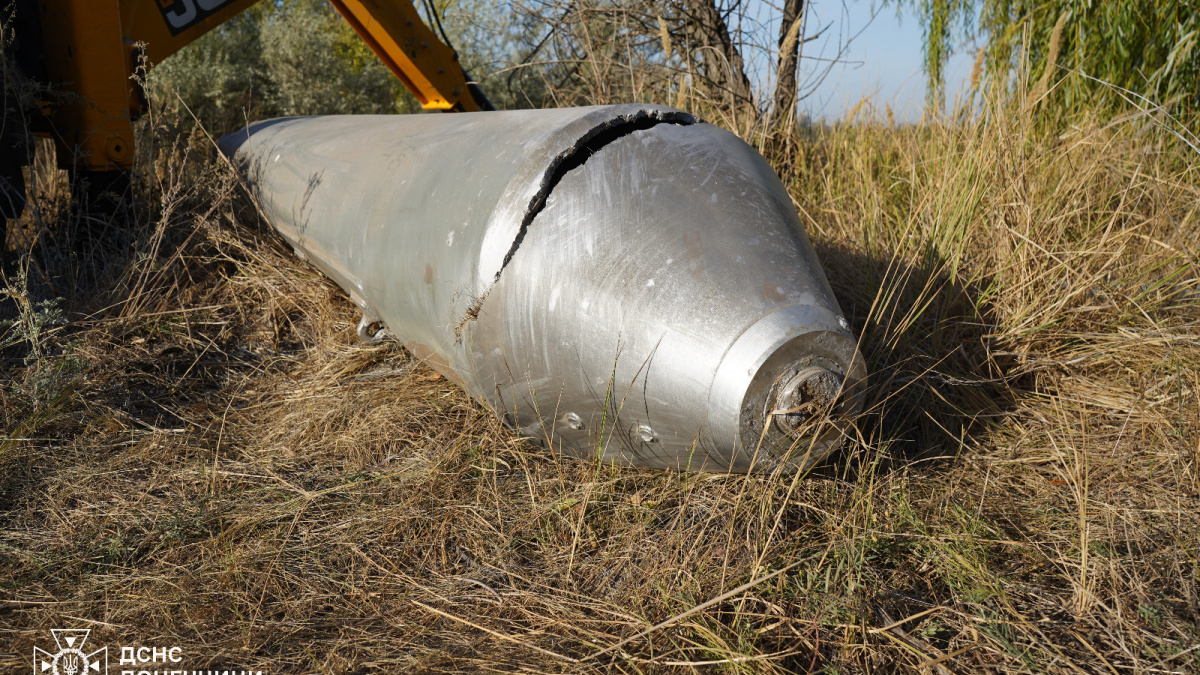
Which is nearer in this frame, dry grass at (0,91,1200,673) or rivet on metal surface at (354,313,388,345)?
dry grass at (0,91,1200,673)

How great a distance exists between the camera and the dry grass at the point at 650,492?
1653mm

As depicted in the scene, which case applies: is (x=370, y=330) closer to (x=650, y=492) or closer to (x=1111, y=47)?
→ (x=650, y=492)

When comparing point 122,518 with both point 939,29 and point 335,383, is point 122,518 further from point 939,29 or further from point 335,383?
point 939,29

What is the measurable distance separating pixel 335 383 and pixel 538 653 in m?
1.75

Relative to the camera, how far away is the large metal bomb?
1668 mm

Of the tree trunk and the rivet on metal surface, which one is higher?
the tree trunk

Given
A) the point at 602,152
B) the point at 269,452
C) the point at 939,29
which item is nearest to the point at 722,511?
the point at 602,152
